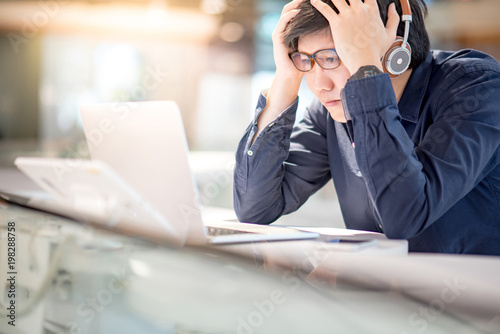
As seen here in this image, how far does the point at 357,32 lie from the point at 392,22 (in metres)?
0.12

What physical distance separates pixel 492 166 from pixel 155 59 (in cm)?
857

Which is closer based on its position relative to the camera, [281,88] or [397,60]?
[397,60]

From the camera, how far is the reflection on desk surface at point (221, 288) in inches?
26.5

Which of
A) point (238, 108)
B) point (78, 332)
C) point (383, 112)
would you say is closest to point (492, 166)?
point (383, 112)

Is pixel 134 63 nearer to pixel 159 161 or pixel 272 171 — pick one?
pixel 272 171

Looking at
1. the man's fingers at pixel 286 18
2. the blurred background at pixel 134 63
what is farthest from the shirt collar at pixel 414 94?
the blurred background at pixel 134 63

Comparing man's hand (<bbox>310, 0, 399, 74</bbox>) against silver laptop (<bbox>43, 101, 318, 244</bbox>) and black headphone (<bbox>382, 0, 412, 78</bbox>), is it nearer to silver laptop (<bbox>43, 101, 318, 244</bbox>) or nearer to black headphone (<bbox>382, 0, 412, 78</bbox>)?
black headphone (<bbox>382, 0, 412, 78</bbox>)

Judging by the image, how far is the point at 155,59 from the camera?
9.21 m

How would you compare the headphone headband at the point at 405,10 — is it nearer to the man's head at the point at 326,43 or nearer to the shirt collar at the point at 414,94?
the man's head at the point at 326,43

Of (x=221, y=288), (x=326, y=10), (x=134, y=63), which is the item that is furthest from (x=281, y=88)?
(x=134, y=63)

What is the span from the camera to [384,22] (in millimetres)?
1291

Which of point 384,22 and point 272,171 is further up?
point 384,22

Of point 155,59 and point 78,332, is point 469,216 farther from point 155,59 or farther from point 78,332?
point 155,59

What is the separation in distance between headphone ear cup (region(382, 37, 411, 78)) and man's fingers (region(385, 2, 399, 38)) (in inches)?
1.6
